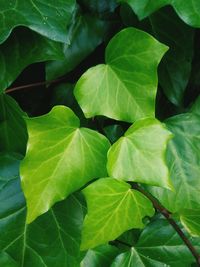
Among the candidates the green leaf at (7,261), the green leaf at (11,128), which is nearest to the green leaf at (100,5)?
the green leaf at (11,128)

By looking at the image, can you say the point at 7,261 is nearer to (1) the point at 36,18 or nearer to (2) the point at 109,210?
(2) the point at 109,210

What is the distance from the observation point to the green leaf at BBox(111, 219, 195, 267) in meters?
0.80

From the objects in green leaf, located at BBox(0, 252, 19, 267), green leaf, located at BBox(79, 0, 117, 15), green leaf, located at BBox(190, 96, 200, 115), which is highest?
green leaf, located at BBox(79, 0, 117, 15)

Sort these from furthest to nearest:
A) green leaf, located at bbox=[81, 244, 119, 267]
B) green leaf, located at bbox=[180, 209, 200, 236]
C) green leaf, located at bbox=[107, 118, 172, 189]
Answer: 1. green leaf, located at bbox=[81, 244, 119, 267]
2. green leaf, located at bbox=[180, 209, 200, 236]
3. green leaf, located at bbox=[107, 118, 172, 189]

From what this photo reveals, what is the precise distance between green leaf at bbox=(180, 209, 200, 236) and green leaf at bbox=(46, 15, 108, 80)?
32 centimetres

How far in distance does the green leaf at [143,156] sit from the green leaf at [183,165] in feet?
0.50

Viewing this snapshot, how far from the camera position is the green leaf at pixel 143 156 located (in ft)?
2.02

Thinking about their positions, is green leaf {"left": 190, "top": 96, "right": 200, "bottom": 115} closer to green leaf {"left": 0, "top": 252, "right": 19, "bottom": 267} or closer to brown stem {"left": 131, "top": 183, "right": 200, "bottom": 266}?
brown stem {"left": 131, "top": 183, "right": 200, "bottom": 266}

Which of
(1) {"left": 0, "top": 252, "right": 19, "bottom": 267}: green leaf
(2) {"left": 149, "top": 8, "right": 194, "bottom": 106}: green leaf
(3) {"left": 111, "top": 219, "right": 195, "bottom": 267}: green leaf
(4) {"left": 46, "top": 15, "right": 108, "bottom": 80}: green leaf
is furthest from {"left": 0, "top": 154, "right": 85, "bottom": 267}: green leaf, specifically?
(2) {"left": 149, "top": 8, "right": 194, "bottom": 106}: green leaf

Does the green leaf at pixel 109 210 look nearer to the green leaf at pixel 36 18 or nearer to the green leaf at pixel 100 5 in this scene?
the green leaf at pixel 36 18

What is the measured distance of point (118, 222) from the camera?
0.66m

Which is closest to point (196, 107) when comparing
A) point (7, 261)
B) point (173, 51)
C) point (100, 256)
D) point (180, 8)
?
point (173, 51)

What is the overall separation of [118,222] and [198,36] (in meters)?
0.47

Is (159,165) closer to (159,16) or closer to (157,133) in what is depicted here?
(157,133)
